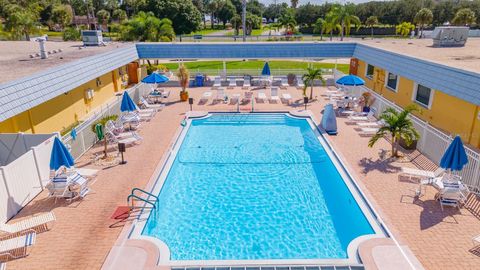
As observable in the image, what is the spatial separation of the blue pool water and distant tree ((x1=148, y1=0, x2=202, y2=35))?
59.3 m

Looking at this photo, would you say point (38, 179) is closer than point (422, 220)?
No

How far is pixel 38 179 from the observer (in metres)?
12.6

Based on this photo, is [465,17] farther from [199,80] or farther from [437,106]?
[437,106]

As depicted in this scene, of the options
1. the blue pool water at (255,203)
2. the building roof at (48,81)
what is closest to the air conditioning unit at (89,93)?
the building roof at (48,81)

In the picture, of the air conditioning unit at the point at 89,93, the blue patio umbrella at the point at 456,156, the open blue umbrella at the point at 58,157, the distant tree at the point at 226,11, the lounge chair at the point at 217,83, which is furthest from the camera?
the distant tree at the point at 226,11

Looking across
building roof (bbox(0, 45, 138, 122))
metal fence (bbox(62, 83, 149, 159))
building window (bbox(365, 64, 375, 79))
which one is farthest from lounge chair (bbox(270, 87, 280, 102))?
metal fence (bbox(62, 83, 149, 159))

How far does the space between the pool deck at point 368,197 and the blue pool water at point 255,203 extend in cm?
97

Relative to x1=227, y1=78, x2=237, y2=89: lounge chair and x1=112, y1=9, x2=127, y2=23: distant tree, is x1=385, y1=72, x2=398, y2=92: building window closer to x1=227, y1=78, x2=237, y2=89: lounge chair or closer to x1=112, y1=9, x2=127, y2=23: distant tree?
x1=227, y1=78, x2=237, y2=89: lounge chair

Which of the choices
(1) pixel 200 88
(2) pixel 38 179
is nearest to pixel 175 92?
(1) pixel 200 88

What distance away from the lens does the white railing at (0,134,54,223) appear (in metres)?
10.8

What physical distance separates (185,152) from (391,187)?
9.24m

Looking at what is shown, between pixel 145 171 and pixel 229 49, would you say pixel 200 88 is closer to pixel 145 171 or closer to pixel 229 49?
pixel 229 49

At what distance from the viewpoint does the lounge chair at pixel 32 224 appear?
33.0ft

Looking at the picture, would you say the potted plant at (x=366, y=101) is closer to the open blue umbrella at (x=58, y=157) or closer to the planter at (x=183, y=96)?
the planter at (x=183, y=96)
